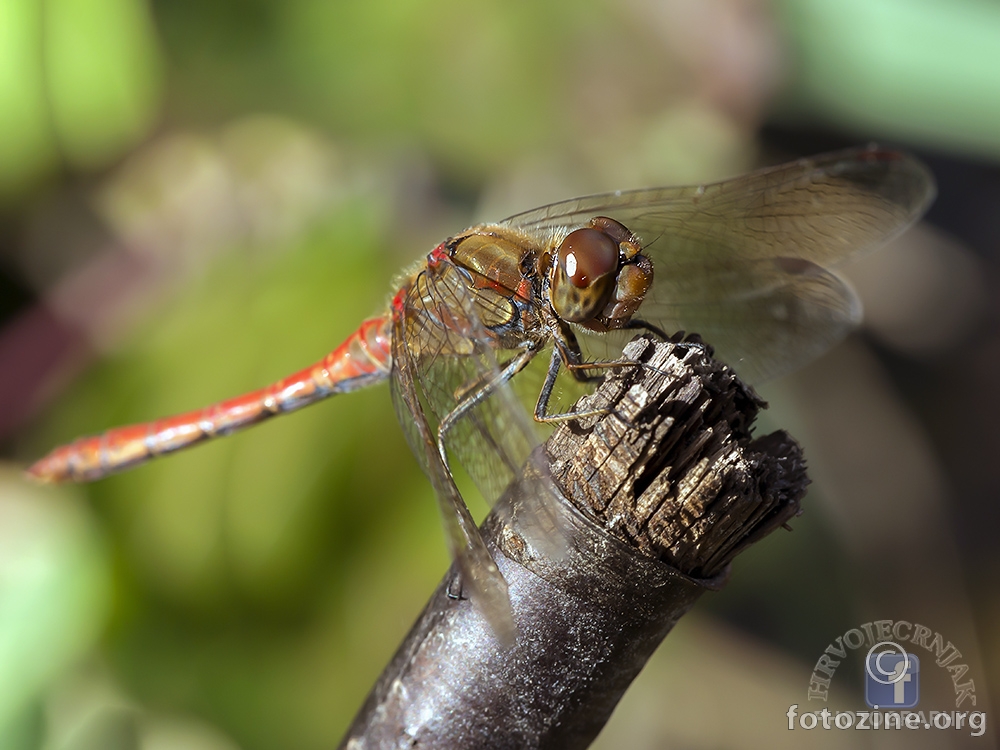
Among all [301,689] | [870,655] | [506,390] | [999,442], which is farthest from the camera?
[999,442]

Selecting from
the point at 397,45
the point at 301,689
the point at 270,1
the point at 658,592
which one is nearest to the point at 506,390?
the point at 658,592

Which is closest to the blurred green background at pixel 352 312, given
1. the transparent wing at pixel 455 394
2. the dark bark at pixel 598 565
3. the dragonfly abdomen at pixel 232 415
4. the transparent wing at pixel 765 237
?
the dragonfly abdomen at pixel 232 415

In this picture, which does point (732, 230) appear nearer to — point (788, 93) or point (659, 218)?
point (659, 218)

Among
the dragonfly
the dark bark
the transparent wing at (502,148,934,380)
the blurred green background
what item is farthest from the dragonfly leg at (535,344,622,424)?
the blurred green background

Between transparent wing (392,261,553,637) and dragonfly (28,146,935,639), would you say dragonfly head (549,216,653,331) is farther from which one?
transparent wing (392,261,553,637)

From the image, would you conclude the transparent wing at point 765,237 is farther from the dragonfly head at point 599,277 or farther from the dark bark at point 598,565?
the dark bark at point 598,565

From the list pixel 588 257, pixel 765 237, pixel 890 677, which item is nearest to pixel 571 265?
pixel 588 257
